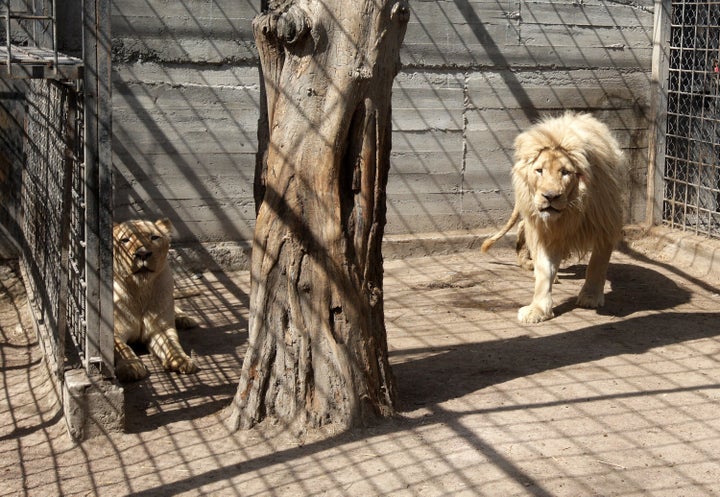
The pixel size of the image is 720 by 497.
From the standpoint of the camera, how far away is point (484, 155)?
7801 mm

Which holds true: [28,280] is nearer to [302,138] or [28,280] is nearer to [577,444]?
[302,138]

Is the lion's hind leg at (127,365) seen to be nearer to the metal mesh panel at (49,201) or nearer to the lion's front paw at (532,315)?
the metal mesh panel at (49,201)

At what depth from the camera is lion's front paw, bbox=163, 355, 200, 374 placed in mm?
5223

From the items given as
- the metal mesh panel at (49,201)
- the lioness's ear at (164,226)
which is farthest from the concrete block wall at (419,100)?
the lioness's ear at (164,226)

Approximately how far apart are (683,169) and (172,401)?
4.95 m

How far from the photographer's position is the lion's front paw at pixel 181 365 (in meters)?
5.22

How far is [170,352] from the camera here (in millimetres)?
5289

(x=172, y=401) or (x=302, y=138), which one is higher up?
(x=302, y=138)

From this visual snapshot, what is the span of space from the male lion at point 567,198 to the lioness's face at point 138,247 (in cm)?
221

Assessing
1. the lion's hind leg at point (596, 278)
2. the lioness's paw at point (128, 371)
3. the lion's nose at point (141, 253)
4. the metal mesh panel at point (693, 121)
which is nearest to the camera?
the lioness's paw at point (128, 371)

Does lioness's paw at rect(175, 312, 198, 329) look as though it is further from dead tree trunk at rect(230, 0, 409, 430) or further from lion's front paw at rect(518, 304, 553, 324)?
lion's front paw at rect(518, 304, 553, 324)

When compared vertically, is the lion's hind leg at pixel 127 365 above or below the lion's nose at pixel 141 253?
below

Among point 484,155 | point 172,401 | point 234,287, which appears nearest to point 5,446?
point 172,401

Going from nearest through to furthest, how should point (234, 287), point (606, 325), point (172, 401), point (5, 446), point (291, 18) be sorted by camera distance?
point (291, 18) → point (5, 446) → point (172, 401) → point (606, 325) → point (234, 287)
